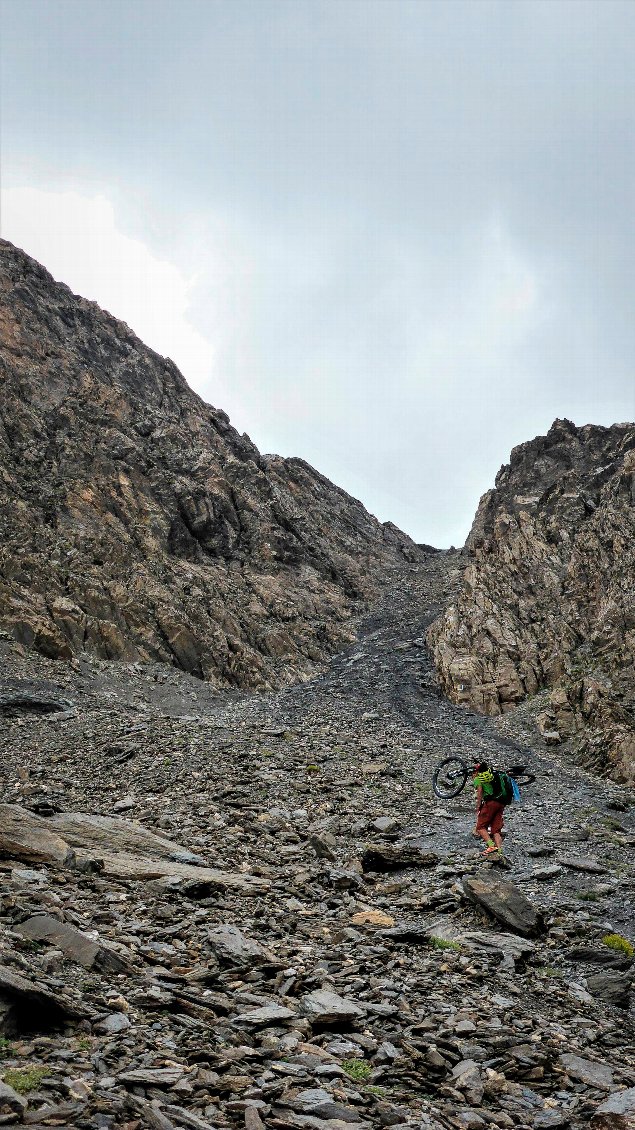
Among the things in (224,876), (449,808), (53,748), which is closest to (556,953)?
(224,876)

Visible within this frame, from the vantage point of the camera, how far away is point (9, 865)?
1234 cm

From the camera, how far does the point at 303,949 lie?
438 inches

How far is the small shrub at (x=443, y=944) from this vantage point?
11.9 meters

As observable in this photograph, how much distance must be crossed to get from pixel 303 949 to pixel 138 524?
44707 mm

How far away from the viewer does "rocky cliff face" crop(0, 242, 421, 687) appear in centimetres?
4475

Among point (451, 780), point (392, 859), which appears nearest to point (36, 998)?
point (392, 859)

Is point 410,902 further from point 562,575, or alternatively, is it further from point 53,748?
point 562,575

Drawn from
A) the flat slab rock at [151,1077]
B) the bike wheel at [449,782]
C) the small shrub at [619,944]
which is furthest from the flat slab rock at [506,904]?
the bike wheel at [449,782]

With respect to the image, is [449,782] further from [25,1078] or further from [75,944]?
[25,1078]

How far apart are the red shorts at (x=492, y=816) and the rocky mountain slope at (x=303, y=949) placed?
895 millimetres

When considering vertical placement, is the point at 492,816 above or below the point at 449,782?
below

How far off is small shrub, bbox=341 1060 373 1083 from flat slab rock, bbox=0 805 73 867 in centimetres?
724

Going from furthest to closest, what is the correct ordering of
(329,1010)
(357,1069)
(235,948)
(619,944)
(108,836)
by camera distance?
(108,836), (619,944), (235,948), (329,1010), (357,1069)

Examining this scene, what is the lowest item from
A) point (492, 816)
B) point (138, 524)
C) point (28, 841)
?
point (28, 841)
